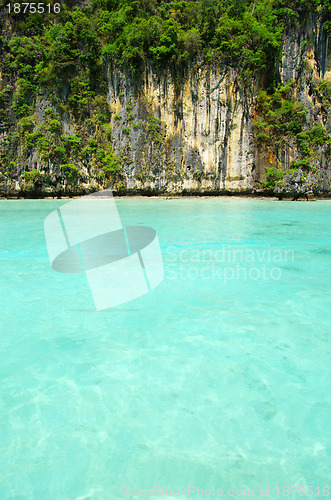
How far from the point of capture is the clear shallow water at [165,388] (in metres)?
1.57

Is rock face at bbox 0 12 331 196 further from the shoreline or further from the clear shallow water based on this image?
the clear shallow water

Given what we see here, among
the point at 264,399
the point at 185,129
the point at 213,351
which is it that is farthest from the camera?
the point at 185,129

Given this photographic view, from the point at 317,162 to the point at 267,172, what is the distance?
354 cm

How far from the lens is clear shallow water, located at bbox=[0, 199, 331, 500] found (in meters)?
1.57

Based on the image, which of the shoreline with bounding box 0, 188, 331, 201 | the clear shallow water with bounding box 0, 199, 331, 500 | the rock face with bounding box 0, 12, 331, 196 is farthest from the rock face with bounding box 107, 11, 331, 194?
the clear shallow water with bounding box 0, 199, 331, 500

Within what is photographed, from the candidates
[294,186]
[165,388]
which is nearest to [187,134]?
[294,186]

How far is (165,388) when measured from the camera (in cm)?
215

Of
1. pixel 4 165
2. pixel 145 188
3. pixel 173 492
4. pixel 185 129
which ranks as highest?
pixel 185 129

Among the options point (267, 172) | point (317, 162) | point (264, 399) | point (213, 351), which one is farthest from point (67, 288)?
point (317, 162)

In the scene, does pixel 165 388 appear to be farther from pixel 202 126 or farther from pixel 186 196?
pixel 202 126

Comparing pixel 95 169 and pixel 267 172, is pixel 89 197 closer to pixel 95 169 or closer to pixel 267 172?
pixel 95 169

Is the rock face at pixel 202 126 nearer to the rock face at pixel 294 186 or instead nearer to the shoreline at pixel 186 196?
the shoreline at pixel 186 196

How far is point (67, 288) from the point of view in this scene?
4.10m

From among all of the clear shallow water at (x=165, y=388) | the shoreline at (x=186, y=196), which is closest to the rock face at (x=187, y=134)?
the shoreline at (x=186, y=196)
